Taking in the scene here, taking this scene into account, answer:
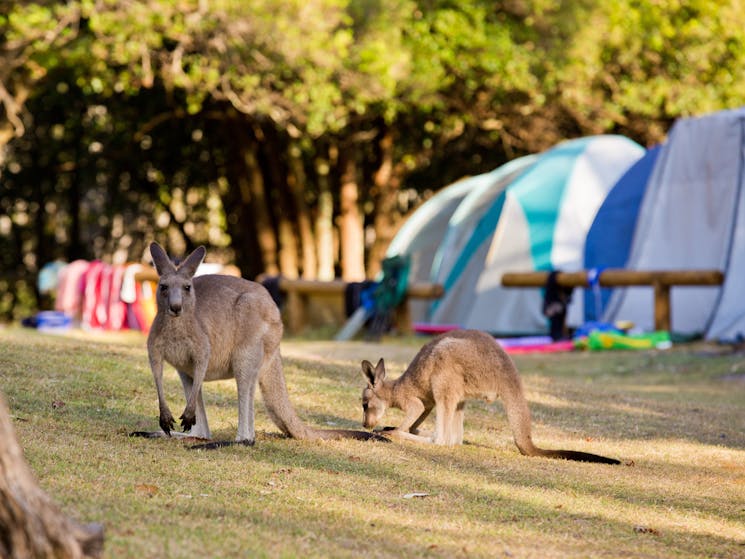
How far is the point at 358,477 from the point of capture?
6266 millimetres

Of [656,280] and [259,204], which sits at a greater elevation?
[259,204]

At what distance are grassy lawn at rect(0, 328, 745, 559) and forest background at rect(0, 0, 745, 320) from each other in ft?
32.7

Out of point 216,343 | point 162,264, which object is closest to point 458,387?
point 216,343

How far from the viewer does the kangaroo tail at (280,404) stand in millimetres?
7062

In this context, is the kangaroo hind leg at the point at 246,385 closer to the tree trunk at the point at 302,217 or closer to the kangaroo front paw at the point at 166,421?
the kangaroo front paw at the point at 166,421

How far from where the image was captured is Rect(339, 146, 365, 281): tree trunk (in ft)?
78.7

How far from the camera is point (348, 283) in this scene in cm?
1902

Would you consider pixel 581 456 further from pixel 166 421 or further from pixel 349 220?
pixel 349 220

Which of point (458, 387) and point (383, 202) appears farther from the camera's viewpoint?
point (383, 202)

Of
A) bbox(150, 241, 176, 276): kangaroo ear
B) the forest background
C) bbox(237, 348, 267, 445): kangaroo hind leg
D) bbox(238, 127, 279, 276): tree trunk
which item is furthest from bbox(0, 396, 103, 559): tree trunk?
bbox(238, 127, 279, 276): tree trunk

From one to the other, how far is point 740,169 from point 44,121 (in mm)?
17182

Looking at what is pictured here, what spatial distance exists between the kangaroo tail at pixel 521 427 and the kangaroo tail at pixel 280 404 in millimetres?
1060

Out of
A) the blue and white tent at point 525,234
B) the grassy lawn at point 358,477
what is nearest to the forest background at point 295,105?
the blue and white tent at point 525,234

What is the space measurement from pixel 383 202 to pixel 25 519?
21.5 metres
